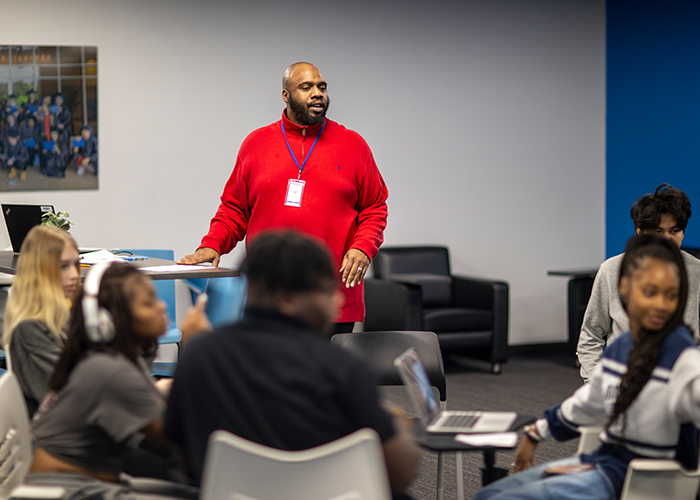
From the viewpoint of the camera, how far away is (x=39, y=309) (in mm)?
1937

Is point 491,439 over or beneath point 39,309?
beneath

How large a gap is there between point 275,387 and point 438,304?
16.2 ft

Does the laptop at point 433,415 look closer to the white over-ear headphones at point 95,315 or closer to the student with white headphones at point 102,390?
the student with white headphones at point 102,390

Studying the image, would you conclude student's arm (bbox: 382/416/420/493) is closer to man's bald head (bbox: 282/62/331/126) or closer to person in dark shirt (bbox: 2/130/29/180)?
man's bald head (bbox: 282/62/331/126)

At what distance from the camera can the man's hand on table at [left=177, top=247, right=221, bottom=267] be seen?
2.96m

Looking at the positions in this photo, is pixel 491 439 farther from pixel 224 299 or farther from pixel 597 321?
pixel 224 299

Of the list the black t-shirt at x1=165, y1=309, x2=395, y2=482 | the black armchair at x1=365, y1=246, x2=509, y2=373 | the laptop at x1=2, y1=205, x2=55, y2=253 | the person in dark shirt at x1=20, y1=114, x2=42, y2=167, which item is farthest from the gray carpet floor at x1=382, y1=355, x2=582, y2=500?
the person in dark shirt at x1=20, y1=114, x2=42, y2=167

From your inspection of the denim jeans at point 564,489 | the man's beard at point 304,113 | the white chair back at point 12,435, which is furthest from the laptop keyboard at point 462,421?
the man's beard at point 304,113

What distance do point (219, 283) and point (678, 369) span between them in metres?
2.53

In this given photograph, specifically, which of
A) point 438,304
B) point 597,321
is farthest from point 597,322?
point 438,304

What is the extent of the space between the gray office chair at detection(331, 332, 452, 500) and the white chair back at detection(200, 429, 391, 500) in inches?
50.9

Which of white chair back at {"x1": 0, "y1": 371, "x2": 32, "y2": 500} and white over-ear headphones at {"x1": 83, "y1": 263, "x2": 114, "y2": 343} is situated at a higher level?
white over-ear headphones at {"x1": 83, "y1": 263, "x2": 114, "y2": 343}

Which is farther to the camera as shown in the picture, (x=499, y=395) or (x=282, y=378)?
(x=499, y=395)

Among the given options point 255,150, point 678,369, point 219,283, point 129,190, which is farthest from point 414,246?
point 678,369
